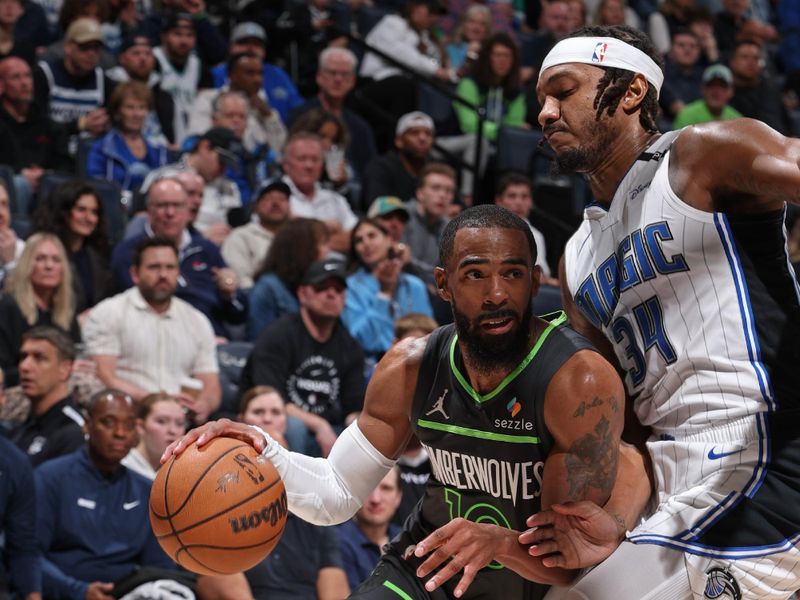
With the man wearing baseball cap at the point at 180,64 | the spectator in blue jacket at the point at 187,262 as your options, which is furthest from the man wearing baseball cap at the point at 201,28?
the spectator in blue jacket at the point at 187,262

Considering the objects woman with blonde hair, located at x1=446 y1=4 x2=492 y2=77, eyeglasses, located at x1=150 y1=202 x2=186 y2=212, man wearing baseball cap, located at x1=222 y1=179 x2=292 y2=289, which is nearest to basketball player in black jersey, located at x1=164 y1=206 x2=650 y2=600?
eyeglasses, located at x1=150 y1=202 x2=186 y2=212

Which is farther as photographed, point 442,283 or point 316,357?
point 316,357

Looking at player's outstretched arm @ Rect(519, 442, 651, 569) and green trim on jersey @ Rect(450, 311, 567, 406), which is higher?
green trim on jersey @ Rect(450, 311, 567, 406)

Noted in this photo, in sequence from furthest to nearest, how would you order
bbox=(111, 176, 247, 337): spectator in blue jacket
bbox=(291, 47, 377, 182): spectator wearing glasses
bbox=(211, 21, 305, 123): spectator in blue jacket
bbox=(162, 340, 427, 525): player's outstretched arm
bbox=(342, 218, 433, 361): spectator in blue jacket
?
1. bbox=(211, 21, 305, 123): spectator in blue jacket
2. bbox=(291, 47, 377, 182): spectator wearing glasses
3. bbox=(342, 218, 433, 361): spectator in blue jacket
4. bbox=(111, 176, 247, 337): spectator in blue jacket
5. bbox=(162, 340, 427, 525): player's outstretched arm

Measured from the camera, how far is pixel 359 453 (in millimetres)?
3688

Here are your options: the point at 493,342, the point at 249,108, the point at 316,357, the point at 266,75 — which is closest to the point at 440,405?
the point at 493,342

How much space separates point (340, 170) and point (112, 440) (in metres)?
4.00

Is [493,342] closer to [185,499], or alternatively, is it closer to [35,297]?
[185,499]

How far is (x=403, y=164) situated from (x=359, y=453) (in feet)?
20.2

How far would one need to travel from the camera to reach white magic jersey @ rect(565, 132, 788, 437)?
310 cm

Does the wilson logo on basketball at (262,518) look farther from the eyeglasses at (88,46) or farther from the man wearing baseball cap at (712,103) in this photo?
the man wearing baseball cap at (712,103)

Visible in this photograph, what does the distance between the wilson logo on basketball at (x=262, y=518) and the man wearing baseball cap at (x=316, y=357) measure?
3.56 meters

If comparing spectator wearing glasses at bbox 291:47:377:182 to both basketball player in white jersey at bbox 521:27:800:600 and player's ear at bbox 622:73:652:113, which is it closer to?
player's ear at bbox 622:73:652:113

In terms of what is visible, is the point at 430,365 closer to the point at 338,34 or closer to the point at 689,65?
the point at 338,34
